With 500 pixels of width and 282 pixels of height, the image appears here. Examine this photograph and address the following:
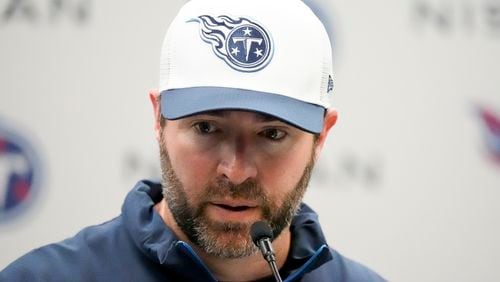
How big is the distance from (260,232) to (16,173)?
971mm

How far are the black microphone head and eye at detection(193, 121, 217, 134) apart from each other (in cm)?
14

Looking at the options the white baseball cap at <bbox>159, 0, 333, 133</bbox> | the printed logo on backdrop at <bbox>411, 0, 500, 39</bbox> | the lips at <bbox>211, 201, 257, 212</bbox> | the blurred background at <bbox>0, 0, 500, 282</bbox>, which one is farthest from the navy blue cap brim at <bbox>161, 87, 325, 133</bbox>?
the printed logo on backdrop at <bbox>411, 0, 500, 39</bbox>

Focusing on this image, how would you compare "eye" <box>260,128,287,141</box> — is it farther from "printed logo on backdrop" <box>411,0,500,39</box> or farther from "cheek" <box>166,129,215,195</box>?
"printed logo on backdrop" <box>411,0,500,39</box>

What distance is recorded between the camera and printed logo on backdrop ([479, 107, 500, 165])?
222cm

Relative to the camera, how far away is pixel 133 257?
1.28 meters

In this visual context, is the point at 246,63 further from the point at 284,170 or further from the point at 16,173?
the point at 16,173

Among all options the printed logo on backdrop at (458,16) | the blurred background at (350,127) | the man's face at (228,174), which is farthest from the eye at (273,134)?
the printed logo on backdrop at (458,16)

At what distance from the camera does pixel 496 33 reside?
2.21 metres

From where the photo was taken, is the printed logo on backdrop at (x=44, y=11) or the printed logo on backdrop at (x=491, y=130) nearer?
the printed logo on backdrop at (x=44, y=11)

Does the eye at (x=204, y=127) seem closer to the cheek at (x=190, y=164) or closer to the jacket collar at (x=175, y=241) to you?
the cheek at (x=190, y=164)

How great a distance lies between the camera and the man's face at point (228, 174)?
3.92ft

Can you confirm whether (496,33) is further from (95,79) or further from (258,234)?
(258,234)

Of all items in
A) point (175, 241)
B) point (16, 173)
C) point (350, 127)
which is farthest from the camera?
point (350, 127)

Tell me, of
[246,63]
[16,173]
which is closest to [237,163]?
[246,63]
